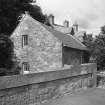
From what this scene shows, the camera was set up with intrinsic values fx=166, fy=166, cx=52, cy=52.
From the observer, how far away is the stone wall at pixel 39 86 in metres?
7.11

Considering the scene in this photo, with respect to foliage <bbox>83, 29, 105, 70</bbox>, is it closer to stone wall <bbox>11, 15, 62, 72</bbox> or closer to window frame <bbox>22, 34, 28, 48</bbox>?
stone wall <bbox>11, 15, 62, 72</bbox>

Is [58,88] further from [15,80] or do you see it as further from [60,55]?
[60,55]

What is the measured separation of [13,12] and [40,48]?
43.8 feet

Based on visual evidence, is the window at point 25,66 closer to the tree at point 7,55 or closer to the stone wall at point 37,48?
the stone wall at point 37,48

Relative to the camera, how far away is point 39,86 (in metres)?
8.86

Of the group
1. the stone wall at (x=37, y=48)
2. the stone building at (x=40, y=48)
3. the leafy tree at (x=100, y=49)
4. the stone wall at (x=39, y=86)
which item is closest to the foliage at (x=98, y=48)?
the leafy tree at (x=100, y=49)

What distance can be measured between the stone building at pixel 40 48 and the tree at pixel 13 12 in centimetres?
698

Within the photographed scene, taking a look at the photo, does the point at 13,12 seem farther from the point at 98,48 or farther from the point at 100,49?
the point at 100,49

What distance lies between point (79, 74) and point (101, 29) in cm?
1450

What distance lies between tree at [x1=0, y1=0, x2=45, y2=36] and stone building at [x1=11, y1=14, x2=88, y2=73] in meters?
6.98

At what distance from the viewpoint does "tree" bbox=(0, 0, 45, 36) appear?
2754 centimetres

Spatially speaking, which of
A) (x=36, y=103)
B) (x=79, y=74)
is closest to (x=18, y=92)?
(x=36, y=103)

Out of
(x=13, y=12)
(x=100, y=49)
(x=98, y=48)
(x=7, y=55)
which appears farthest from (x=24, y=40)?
(x=13, y=12)

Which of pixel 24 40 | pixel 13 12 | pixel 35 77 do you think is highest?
pixel 13 12
